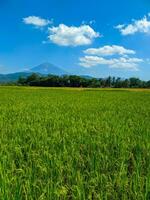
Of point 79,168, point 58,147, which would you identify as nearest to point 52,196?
point 79,168

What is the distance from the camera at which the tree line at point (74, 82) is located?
366ft

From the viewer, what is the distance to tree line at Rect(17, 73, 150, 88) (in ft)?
366

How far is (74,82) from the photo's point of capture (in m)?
117

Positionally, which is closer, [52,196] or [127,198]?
[52,196]

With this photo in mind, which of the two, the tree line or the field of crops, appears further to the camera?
the tree line

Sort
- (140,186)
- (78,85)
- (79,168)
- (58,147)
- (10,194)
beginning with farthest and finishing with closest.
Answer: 1. (78,85)
2. (58,147)
3. (79,168)
4. (140,186)
5. (10,194)

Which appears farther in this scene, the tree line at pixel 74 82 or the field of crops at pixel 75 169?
the tree line at pixel 74 82

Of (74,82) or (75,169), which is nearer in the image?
(75,169)

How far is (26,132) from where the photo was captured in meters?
7.89

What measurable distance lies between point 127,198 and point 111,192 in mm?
191

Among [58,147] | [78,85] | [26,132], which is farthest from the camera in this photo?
[78,85]

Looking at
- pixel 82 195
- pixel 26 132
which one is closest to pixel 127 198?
pixel 82 195

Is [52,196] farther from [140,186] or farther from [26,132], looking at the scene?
[26,132]

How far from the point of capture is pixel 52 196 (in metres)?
3.57
